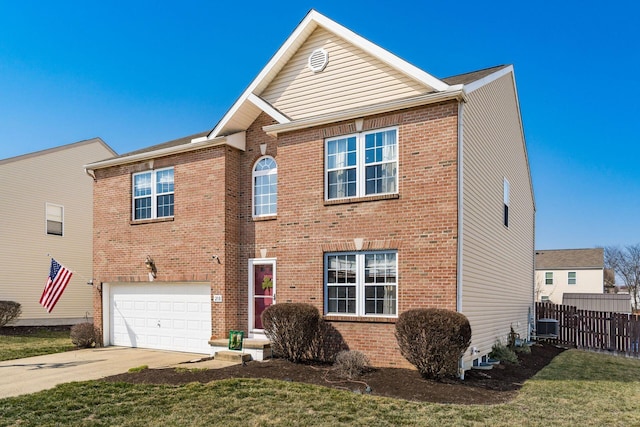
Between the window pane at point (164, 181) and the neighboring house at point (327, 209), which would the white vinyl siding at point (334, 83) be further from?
the window pane at point (164, 181)

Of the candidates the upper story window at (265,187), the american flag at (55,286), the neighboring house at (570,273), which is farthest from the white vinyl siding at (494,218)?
the neighboring house at (570,273)

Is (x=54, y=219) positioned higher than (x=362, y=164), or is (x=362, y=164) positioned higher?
(x=362, y=164)

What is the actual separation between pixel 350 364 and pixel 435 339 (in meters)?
1.83

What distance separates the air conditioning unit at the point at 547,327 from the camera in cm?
1742

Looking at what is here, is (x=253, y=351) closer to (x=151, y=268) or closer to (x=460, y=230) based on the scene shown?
(x=151, y=268)

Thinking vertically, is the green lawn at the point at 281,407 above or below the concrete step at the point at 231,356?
above

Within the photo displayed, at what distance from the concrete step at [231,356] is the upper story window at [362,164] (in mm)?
4426

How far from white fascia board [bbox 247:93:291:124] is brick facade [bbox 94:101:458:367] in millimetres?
503

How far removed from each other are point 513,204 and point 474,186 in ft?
18.4

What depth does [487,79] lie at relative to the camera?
12328 mm

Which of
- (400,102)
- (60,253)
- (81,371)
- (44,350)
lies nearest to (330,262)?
(400,102)

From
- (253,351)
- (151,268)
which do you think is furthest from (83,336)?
(253,351)

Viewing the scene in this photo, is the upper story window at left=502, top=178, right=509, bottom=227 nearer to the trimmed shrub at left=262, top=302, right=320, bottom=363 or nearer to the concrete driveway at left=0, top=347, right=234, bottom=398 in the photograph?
the trimmed shrub at left=262, top=302, right=320, bottom=363

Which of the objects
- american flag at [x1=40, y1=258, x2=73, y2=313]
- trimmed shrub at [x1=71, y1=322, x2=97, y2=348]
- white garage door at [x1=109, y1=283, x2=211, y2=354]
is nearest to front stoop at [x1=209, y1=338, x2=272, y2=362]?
white garage door at [x1=109, y1=283, x2=211, y2=354]
